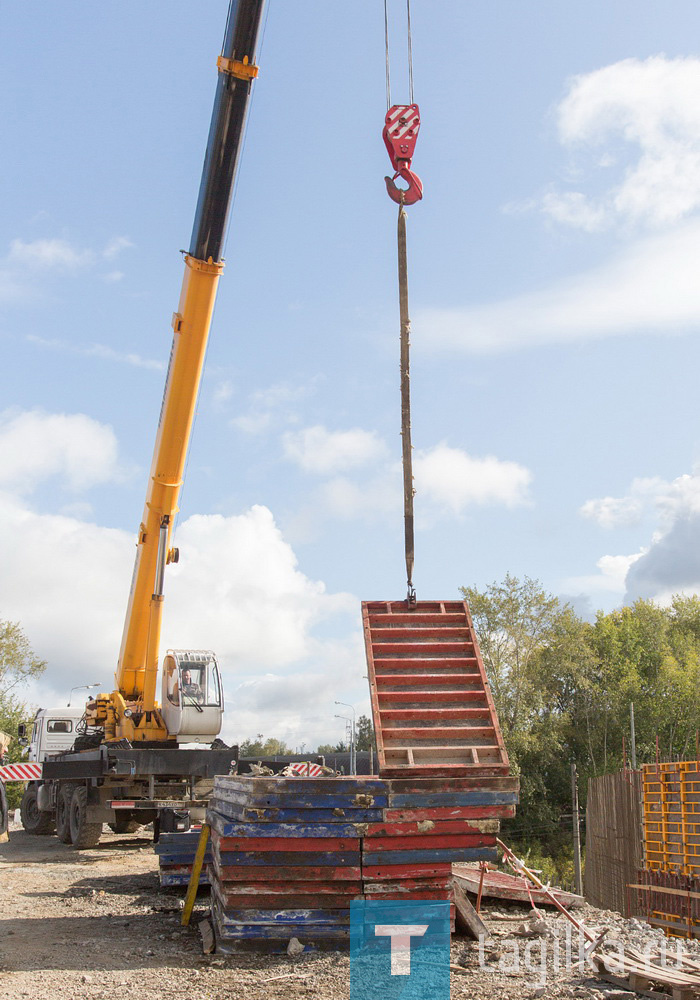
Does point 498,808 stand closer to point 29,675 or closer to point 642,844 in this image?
point 642,844

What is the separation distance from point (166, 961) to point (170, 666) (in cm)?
787

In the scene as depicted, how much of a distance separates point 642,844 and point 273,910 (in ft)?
38.9

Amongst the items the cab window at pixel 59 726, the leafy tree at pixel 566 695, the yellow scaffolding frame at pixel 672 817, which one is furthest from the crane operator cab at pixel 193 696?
the leafy tree at pixel 566 695

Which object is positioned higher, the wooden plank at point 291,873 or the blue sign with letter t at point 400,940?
the wooden plank at point 291,873

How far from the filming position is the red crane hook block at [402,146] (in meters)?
9.53

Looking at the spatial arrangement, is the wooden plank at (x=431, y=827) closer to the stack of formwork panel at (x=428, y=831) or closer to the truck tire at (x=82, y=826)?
the stack of formwork panel at (x=428, y=831)

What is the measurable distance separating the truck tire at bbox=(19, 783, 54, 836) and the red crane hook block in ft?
50.8

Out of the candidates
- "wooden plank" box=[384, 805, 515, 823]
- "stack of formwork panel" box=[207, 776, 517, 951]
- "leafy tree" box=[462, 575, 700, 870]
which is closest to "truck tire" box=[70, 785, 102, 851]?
"stack of formwork panel" box=[207, 776, 517, 951]

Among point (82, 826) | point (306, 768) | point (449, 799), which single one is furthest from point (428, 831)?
point (82, 826)

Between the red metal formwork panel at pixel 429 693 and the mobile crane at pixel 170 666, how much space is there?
231 inches

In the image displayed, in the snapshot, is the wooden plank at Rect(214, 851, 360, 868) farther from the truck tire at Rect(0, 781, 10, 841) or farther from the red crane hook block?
the red crane hook block

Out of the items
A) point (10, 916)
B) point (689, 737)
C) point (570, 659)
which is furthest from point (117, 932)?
point (689, 737)

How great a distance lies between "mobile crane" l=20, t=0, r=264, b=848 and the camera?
1329 cm

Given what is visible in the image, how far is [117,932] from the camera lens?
870 cm
